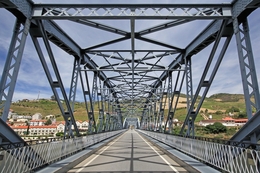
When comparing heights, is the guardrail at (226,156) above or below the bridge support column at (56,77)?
below

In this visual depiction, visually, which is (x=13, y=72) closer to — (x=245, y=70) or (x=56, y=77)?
(x=56, y=77)

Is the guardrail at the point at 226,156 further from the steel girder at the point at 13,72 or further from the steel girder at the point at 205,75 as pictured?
the steel girder at the point at 13,72

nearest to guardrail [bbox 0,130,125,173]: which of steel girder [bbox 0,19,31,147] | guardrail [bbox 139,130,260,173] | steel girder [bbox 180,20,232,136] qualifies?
steel girder [bbox 0,19,31,147]

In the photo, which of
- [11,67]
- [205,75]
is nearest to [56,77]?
[11,67]

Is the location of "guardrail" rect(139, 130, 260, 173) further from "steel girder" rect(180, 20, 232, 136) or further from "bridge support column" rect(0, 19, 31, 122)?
"bridge support column" rect(0, 19, 31, 122)

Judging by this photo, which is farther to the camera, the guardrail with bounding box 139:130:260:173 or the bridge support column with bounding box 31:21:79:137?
the bridge support column with bounding box 31:21:79:137

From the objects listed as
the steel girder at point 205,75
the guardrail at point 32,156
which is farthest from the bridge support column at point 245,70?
the guardrail at point 32,156

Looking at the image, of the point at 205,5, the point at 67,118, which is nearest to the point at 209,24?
the point at 205,5

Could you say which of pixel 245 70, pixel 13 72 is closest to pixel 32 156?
pixel 13 72

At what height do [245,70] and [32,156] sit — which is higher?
[245,70]

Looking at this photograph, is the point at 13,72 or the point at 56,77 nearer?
the point at 13,72

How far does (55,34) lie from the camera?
30.7 ft

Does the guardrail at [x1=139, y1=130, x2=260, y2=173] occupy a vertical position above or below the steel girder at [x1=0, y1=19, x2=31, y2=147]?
below

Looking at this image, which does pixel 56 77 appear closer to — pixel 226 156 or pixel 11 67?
pixel 11 67
